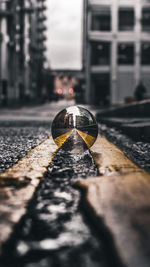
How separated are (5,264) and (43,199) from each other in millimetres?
822

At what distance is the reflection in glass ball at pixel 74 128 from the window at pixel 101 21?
35.8 metres

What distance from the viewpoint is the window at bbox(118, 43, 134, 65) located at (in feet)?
125

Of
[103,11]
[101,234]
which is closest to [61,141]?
[101,234]

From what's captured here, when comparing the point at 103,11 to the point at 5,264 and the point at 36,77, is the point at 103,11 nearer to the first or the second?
the point at 36,77

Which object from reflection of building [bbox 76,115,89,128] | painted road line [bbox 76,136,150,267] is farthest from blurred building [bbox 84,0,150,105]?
painted road line [bbox 76,136,150,267]

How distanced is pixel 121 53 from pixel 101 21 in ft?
13.0

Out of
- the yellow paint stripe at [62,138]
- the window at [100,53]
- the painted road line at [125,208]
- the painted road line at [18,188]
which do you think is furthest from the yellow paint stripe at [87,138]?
the window at [100,53]

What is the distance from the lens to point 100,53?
3875cm

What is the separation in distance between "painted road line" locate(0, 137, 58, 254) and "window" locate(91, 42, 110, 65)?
3623 centimetres

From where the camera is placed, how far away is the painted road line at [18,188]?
1.51 metres

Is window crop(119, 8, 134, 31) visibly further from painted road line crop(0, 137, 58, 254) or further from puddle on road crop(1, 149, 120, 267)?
puddle on road crop(1, 149, 120, 267)

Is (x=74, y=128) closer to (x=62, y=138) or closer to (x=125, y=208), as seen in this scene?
(x=62, y=138)

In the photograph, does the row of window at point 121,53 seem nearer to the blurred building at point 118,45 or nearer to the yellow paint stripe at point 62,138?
the blurred building at point 118,45

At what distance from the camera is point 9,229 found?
1.40 meters
